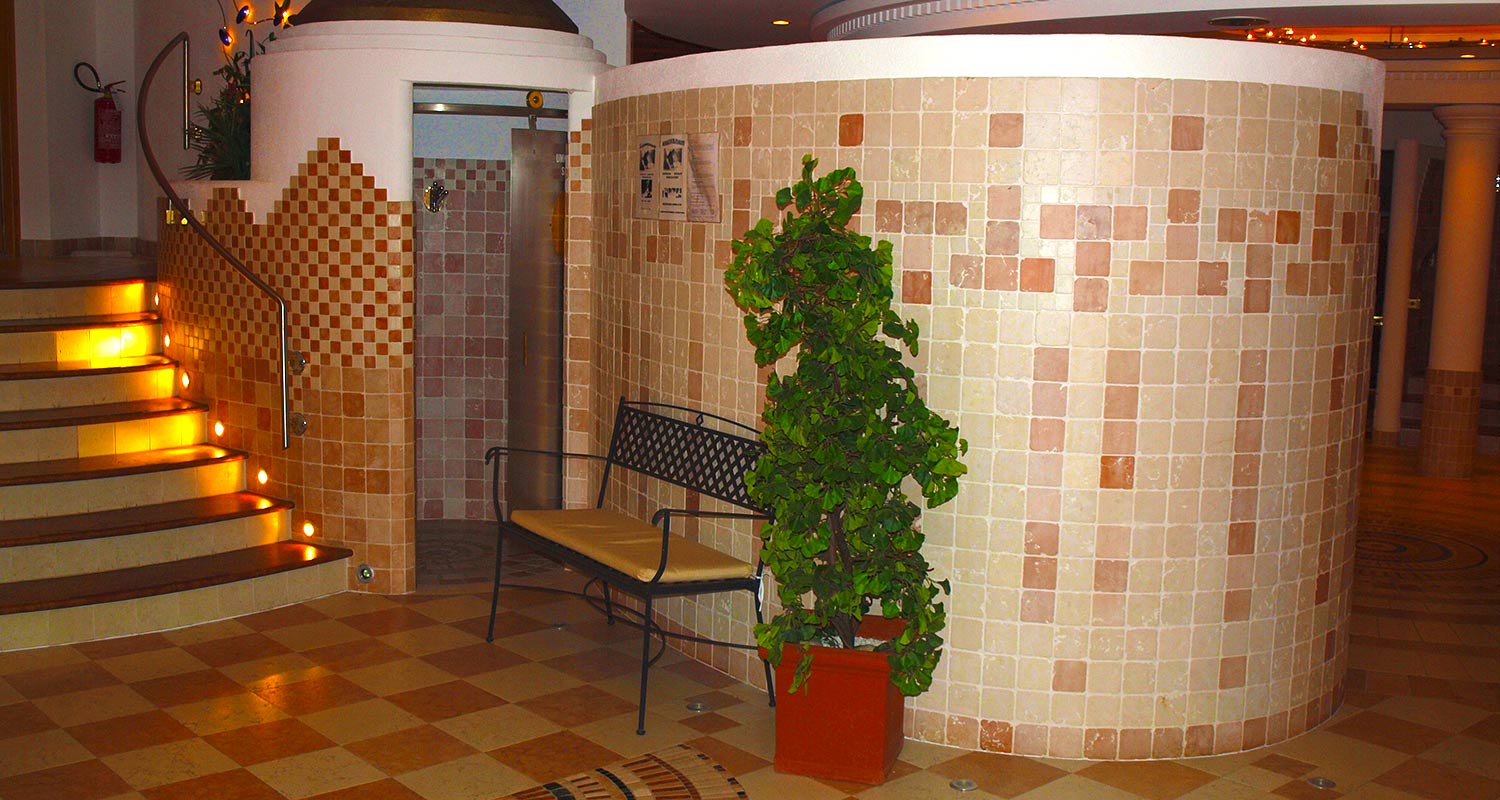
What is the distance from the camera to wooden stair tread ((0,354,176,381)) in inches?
262

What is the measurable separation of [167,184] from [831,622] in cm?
401

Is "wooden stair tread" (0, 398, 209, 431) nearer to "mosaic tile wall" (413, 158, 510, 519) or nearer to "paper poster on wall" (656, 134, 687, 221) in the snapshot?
"mosaic tile wall" (413, 158, 510, 519)


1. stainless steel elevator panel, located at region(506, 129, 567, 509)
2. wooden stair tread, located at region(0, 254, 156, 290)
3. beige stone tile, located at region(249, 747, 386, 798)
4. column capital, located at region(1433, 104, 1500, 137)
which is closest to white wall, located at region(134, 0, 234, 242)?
wooden stair tread, located at region(0, 254, 156, 290)

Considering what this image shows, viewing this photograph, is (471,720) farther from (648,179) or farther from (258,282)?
(258,282)

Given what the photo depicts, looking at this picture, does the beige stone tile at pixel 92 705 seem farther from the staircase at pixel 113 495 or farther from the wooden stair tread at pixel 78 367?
the wooden stair tread at pixel 78 367

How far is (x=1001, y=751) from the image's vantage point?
4.73m

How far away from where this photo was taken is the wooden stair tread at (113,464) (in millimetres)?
6090

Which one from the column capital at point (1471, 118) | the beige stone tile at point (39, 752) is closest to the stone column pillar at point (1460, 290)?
the column capital at point (1471, 118)

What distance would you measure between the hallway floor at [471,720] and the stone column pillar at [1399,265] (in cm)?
584

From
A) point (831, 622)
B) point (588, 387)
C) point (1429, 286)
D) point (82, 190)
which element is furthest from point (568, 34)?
point (1429, 286)

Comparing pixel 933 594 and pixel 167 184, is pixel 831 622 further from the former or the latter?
pixel 167 184

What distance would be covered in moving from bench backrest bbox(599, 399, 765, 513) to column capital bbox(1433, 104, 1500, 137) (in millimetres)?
7689

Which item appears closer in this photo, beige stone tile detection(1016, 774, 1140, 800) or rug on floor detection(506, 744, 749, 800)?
rug on floor detection(506, 744, 749, 800)

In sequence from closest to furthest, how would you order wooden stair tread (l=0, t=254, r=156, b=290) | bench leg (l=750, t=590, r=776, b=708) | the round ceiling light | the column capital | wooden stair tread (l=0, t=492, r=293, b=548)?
bench leg (l=750, t=590, r=776, b=708) < wooden stair tread (l=0, t=492, r=293, b=548) < the round ceiling light < wooden stair tread (l=0, t=254, r=156, b=290) < the column capital
